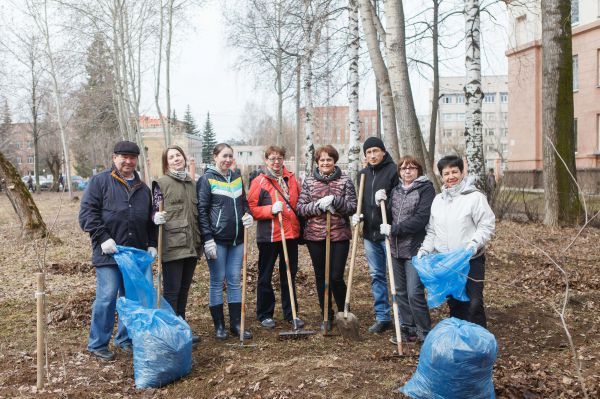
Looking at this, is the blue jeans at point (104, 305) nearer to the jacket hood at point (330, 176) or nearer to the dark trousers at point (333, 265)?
the dark trousers at point (333, 265)

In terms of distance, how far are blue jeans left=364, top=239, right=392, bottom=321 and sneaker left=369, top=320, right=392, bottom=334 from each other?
1.5 inches

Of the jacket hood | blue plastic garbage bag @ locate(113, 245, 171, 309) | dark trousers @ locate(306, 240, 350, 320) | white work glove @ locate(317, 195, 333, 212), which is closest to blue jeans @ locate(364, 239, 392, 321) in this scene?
dark trousers @ locate(306, 240, 350, 320)

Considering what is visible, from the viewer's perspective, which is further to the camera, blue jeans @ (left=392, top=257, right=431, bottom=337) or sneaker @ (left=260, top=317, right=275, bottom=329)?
sneaker @ (left=260, top=317, right=275, bottom=329)

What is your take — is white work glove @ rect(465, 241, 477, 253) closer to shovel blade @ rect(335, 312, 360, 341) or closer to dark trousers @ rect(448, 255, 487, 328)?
dark trousers @ rect(448, 255, 487, 328)

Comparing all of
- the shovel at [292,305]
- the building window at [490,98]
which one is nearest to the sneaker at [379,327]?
the shovel at [292,305]

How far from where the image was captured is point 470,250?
13.6ft

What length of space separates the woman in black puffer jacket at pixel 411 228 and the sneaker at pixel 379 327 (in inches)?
15.7

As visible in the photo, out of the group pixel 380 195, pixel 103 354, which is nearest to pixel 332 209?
pixel 380 195

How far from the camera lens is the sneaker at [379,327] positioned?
5367 mm

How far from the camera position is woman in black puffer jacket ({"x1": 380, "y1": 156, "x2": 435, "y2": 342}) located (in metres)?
4.79

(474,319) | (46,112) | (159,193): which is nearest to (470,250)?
(474,319)

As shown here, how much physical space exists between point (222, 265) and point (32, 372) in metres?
1.80

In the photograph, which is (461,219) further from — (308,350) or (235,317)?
(235,317)

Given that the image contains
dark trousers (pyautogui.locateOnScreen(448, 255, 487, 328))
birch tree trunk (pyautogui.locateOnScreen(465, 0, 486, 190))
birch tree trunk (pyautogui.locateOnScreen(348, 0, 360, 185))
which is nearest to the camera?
A: dark trousers (pyautogui.locateOnScreen(448, 255, 487, 328))
